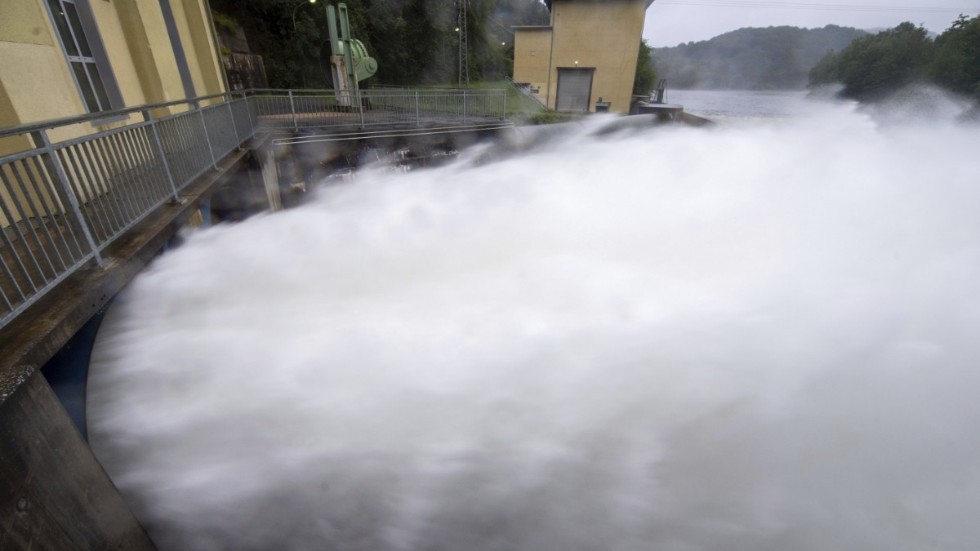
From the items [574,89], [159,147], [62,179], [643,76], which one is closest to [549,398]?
[62,179]

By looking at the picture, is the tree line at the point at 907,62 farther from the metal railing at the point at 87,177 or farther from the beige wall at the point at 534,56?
the metal railing at the point at 87,177

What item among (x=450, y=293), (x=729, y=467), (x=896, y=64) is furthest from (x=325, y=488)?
(x=896, y=64)

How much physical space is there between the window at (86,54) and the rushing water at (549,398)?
2.23 m

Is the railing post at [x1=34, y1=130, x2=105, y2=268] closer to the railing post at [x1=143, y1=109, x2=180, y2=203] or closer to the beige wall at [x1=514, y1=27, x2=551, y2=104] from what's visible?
the railing post at [x1=143, y1=109, x2=180, y2=203]

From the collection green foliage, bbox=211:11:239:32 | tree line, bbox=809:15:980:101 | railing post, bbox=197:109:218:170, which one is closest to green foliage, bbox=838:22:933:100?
tree line, bbox=809:15:980:101

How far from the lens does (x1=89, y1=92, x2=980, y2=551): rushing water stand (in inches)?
138

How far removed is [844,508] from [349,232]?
22.2 ft

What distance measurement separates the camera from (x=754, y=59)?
116 m

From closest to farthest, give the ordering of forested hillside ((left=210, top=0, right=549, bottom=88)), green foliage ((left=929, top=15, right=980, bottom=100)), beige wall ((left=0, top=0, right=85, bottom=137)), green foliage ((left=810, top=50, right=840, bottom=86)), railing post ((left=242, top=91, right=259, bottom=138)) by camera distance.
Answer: beige wall ((left=0, top=0, right=85, bottom=137)) → railing post ((left=242, top=91, right=259, bottom=138)) → forested hillside ((left=210, top=0, right=549, bottom=88)) → green foliage ((left=929, top=15, right=980, bottom=100)) → green foliage ((left=810, top=50, right=840, bottom=86))

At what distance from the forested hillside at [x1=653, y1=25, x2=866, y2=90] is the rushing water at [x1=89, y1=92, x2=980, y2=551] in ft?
328

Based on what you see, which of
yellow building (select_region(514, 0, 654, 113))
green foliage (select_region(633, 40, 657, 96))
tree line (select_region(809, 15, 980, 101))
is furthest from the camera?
green foliage (select_region(633, 40, 657, 96))

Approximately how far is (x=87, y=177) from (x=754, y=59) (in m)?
146

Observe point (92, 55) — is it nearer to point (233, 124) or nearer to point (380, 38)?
point (233, 124)

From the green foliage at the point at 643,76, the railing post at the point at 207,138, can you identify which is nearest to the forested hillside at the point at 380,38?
the green foliage at the point at 643,76
